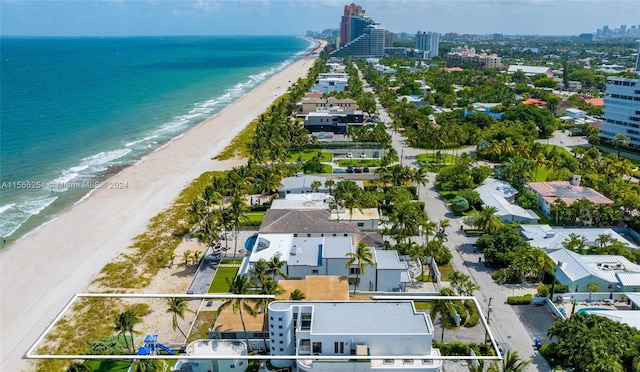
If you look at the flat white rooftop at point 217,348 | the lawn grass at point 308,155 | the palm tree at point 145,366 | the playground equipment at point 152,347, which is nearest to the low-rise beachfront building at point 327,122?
the lawn grass at point 308,155

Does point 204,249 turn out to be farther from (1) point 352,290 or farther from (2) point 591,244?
(2) point 591,244

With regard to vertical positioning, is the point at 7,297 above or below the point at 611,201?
below

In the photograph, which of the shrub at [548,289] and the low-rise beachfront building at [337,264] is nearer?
the shrub at [548,289]

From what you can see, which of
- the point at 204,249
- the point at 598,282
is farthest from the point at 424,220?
the point at 204,249

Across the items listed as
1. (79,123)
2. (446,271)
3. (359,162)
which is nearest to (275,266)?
(446,271)

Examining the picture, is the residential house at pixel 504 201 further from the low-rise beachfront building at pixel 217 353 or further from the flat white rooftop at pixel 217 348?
the low-rise beachfront building at pixel 217 353

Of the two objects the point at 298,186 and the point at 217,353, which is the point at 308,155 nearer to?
the point at 298,186
